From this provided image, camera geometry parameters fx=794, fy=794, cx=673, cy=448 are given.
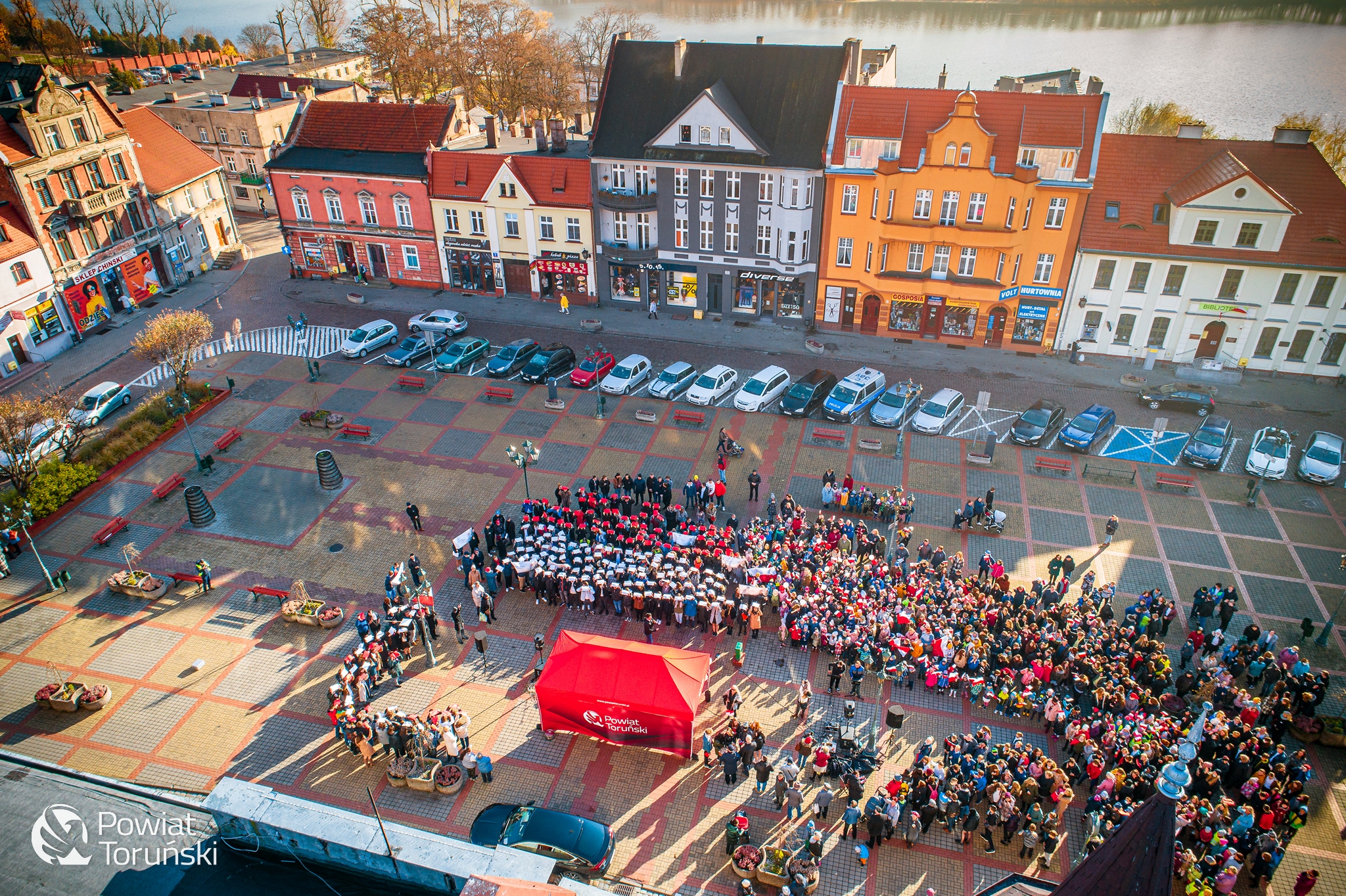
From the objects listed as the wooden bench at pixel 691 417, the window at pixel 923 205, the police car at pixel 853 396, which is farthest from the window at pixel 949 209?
the wooden bench at pixel 691 417

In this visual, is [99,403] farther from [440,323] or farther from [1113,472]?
[1113,472]

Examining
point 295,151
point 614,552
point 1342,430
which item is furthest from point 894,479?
point 295,151

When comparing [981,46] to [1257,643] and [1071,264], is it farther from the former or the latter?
[1257,643]

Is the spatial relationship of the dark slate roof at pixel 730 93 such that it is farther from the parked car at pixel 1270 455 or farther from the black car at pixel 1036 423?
the parked car at pixel 1270 455

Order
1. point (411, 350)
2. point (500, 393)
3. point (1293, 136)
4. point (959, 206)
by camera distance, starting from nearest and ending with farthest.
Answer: point (1293, 136) < point (500, 393) < point (959, 206) < point (411, 350)

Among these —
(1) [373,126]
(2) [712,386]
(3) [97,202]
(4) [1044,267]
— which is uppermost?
(1) [373,126]

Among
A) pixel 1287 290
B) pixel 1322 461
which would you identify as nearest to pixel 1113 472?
pixel 1322 461
